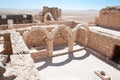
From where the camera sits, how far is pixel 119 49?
40.6 feet

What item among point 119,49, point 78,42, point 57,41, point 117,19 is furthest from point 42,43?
point 117,19

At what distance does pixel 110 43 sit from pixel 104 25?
20.3 ft

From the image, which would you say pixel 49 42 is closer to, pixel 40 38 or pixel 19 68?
pixel 40 38

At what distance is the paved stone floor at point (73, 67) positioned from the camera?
30.1 ft

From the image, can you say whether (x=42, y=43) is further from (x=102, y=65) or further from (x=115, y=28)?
(x=115, y=28)

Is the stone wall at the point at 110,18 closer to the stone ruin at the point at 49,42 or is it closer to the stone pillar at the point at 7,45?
the stone ruin at the point at 49,42

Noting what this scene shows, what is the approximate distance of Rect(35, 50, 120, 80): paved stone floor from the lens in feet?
30.1

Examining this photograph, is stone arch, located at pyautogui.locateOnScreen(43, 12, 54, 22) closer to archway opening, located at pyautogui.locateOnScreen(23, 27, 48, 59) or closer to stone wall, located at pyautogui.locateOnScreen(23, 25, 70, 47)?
stone wall, located at pyautogui.locateOnScreen(23, 25, 70, 47)

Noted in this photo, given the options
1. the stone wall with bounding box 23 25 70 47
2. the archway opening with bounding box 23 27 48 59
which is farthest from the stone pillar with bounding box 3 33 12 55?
the archway opening with bounding box 23 27 48 59

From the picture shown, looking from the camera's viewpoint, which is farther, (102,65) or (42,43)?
(42,43)

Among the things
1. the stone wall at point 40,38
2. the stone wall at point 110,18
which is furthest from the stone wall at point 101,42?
the stone wall at point 110,18

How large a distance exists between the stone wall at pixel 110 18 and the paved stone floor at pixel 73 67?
5.76 meters

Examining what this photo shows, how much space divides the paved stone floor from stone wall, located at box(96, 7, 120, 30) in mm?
5764

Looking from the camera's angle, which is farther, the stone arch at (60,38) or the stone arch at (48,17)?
the stone arch at (48,17)
